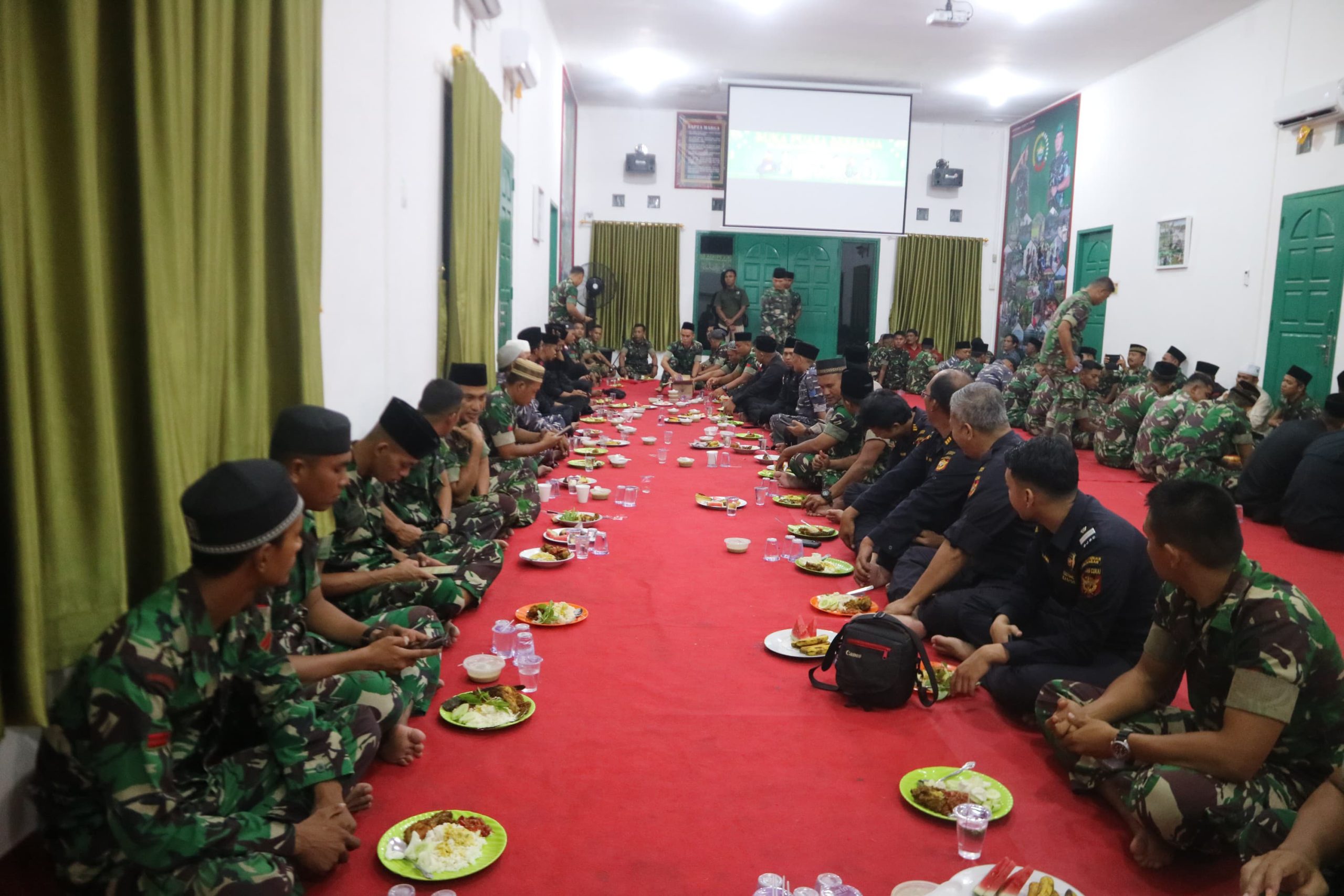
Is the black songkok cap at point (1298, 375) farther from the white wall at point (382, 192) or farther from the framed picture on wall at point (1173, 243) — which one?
the white wall at point (382, 192)

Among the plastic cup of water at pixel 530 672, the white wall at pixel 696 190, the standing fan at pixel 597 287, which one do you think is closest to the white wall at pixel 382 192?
the plastic cup of water at pixel 530 672

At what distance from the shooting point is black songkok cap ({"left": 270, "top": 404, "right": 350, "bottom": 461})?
87.7 inches

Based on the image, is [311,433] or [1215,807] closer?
[1215,807]

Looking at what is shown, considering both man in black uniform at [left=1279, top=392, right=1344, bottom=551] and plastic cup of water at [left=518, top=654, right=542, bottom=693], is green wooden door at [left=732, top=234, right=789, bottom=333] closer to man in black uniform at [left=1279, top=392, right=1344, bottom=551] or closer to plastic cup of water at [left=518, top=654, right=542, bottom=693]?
man in black uniform at [left=1279, top=392, right=1344, bottom=551]

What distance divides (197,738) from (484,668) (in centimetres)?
109

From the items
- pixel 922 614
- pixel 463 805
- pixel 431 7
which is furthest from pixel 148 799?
pixel 431 7

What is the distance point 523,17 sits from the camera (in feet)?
25.3

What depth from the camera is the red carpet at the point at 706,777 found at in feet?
6.34

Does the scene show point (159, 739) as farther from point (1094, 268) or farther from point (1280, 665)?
point (1094, 268)

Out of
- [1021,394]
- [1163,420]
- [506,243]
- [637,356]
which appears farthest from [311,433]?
[637,356]

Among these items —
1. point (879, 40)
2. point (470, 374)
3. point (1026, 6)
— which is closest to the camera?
point (470, 374)

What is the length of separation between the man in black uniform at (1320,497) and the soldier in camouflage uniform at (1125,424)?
2.14m

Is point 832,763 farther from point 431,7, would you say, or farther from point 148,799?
point 431,7

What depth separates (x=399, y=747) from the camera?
7.48 feet
